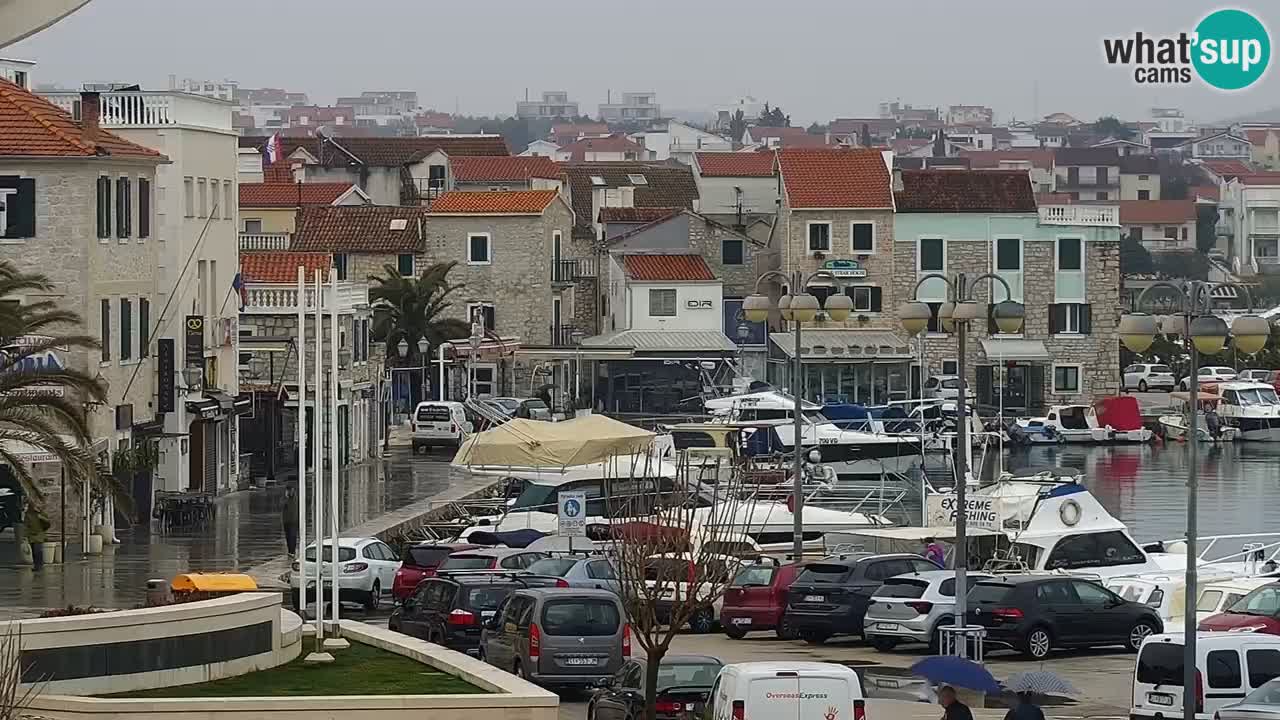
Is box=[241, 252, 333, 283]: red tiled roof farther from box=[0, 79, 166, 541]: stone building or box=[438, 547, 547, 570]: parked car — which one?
box=[438, 547, 547, 570]: parked car

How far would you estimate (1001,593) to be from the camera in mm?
31422

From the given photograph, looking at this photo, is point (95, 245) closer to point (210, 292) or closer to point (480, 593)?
point (210, 292)

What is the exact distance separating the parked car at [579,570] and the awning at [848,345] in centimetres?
5606

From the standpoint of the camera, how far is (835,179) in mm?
96062

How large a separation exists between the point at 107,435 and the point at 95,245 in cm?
350

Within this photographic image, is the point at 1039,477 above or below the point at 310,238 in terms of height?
below

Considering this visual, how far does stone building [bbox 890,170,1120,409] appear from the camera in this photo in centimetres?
9494

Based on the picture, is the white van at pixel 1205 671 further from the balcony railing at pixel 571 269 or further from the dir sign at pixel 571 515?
the balcony railing at pixel 571 269

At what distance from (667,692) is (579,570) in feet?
34.1

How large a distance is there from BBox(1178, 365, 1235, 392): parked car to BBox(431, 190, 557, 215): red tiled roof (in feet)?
86.9

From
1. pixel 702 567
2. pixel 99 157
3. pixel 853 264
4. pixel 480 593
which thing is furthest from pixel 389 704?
pixel 853 264

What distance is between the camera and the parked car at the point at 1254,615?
29.6 metres

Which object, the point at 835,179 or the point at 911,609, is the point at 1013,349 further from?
the point at 911,609

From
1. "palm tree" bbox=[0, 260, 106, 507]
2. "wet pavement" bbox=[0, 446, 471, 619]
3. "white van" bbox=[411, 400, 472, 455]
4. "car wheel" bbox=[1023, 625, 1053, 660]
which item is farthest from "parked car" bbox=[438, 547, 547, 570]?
"white van" bbox=[411, 400, 472, 455]
